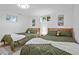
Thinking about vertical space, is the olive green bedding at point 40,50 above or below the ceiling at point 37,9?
below

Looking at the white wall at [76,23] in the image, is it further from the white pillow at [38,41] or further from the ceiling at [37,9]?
the white pillow at [38,41]

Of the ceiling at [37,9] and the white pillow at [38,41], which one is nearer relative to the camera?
the ceiling at [37,9]

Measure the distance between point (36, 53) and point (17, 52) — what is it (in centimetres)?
27

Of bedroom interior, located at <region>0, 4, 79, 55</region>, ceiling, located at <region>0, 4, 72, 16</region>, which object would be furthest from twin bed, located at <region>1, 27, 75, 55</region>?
ceiling, located at <region>0, 4, 72, 16</region>

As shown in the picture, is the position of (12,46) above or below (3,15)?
below

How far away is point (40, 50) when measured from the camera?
1.24 metres

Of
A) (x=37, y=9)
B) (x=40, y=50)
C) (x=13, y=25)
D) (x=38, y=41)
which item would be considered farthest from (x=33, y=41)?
(x=37, y=9)

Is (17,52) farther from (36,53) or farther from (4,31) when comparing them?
(4,31)

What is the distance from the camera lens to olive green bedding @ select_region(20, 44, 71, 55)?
1.18 meters

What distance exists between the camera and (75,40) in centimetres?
129

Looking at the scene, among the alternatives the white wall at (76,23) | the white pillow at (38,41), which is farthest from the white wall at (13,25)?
the white wall at (76,23)

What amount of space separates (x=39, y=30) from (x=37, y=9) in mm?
328

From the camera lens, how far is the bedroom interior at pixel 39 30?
123 centimetres

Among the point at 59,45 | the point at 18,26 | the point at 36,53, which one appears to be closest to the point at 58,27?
the point at 59,45
